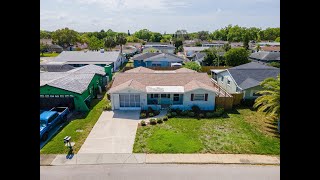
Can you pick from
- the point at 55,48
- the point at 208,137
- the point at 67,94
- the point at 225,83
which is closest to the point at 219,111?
the point at 208,137

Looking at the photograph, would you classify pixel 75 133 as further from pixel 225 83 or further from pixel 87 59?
pixel 87 59

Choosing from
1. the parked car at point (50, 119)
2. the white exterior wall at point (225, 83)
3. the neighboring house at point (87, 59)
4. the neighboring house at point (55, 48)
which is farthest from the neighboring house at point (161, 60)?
the neighboring house at point (55, 48)

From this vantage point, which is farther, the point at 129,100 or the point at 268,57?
the point at 268,57

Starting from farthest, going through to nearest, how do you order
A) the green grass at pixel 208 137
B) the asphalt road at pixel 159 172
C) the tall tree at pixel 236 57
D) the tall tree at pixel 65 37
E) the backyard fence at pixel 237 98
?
the tall tree at pixel 65 37 → the tall tree at pixel 236 57 → the backyard fence at pixel 237 98 → the green grass at pixel 208 137 → the asphalt road at pixel 159 172

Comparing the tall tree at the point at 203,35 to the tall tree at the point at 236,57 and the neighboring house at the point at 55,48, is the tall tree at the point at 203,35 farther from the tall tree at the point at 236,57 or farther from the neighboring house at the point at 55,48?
the tall tree at the point at 236,57
